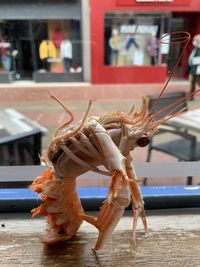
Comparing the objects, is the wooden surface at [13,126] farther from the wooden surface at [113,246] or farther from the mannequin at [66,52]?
the mannequin at [66,52]

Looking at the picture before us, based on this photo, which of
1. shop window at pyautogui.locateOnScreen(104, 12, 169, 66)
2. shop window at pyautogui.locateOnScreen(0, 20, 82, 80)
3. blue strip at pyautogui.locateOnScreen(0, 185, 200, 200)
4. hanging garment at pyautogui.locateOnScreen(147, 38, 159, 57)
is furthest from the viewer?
hanging garment at pyautogui.locateOnScreen(147, 38, 159, 57)

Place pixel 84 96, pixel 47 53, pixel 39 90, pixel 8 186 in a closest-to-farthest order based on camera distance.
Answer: pixel 8 186 < pixel 47 53 < pixel 84 96 < pixel 39 90

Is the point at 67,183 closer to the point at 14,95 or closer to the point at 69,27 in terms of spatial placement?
the point at 14,95

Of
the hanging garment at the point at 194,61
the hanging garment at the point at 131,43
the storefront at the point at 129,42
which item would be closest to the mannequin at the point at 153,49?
the storefront at the point at 129,42

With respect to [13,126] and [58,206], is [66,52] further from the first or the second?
[58,206]

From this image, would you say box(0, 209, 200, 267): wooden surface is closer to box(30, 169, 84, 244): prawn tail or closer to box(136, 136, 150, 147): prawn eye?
box(30, 169, 84, 244): prawn tail

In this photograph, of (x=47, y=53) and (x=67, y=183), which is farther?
(x=47, y=53)

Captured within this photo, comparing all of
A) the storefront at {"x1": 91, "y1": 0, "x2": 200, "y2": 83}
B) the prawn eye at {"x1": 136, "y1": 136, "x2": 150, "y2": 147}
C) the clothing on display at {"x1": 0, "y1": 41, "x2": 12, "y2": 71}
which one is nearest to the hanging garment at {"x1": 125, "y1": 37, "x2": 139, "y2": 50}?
the storefront at {"x1": 91, "y1": 0, "x2": 200, "y2": 83}

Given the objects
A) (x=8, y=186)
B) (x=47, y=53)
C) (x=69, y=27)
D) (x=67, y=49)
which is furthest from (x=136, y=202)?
(x=69, y=27)
